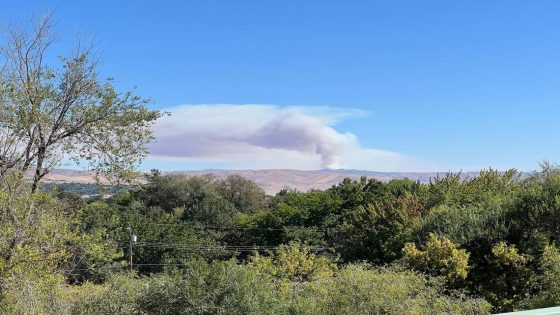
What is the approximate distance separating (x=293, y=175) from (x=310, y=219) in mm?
139236

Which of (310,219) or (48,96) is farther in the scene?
(310,219)

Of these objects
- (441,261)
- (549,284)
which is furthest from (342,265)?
(549,284)

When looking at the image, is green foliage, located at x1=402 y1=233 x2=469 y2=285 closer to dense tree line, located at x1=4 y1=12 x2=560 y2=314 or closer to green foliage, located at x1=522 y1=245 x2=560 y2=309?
dense tree line, located at x1=4 y1=12 x2=560 y2=314

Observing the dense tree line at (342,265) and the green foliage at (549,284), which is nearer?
the dense tree line at (342,265)

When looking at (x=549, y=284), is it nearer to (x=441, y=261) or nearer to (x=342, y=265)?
(x=441, y=261)

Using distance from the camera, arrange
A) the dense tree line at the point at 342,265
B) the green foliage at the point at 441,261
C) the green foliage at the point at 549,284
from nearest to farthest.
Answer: the dense tree line at the point at 342,265
the green foliage at the point at 549,284
the green foliage at the point at 441,261

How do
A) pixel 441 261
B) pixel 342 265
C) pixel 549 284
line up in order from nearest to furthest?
pixel 549 284 → pixel 441 261 → pixel 342 265

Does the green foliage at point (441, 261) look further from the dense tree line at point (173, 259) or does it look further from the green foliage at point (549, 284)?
the green foliage at point (549, 284)

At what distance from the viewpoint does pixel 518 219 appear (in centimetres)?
1593

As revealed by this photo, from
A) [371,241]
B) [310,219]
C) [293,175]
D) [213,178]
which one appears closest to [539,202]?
[371,241]

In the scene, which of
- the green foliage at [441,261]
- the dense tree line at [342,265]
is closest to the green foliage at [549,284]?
the dense tree line at [342,265]

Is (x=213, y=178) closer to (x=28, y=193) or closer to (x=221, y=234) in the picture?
(x=221, y=234)

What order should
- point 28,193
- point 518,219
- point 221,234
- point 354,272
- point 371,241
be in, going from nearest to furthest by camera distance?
point 28,193
point 354,272
point 518,219
point 371,241
point 221,234

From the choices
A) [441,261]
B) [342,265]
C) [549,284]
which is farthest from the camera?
[342,265]
